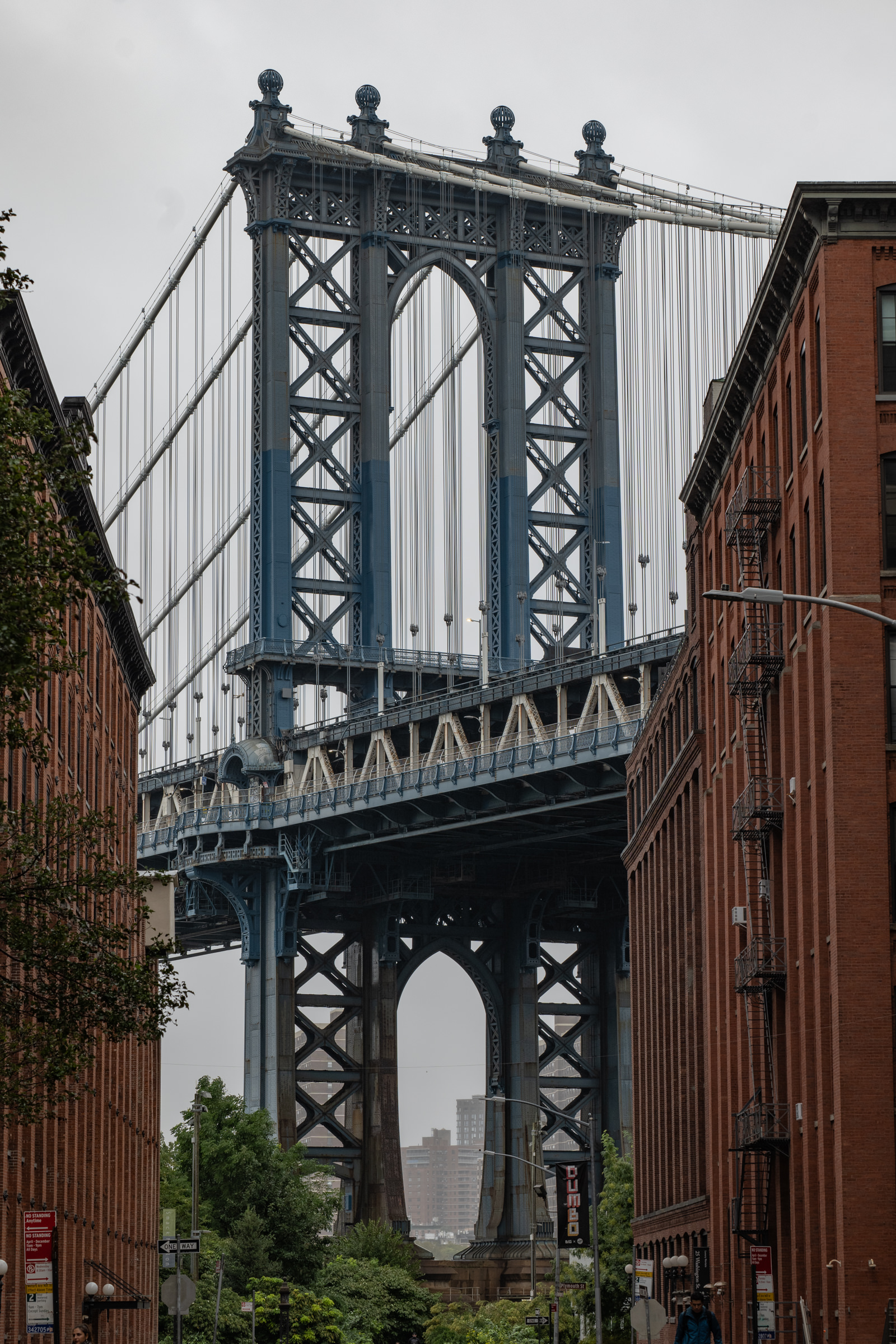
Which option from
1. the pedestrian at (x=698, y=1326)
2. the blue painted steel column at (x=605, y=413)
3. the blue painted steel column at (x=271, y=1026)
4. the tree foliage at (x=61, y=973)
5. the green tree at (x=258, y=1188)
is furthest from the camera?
the blue painted steel column at (x=605, y=413)

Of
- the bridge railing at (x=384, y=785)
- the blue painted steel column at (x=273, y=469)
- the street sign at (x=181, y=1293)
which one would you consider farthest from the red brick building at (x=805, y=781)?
the blue painted steel column at (x=273, y=469)

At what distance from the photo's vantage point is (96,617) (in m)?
66.5

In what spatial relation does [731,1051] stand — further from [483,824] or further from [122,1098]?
[483,824]

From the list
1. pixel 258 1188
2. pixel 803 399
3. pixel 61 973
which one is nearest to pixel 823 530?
pixel 803 399

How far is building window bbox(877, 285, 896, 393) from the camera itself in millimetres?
46000

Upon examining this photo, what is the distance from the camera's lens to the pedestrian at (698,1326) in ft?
99.0

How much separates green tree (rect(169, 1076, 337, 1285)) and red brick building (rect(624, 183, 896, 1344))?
3273 centimetres

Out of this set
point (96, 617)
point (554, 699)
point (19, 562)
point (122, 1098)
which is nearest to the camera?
point (19, 562)

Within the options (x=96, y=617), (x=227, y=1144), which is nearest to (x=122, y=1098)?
(x=96, y=617)

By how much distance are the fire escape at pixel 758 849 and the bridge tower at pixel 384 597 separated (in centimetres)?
5452

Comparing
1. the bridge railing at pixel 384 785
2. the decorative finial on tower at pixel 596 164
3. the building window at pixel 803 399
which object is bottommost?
the building window at pixel 803 399

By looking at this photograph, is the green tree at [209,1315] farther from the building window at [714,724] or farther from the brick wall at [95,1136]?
Result: the building window at [714,724]

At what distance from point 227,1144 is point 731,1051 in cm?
4274

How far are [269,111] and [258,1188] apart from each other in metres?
51.8
